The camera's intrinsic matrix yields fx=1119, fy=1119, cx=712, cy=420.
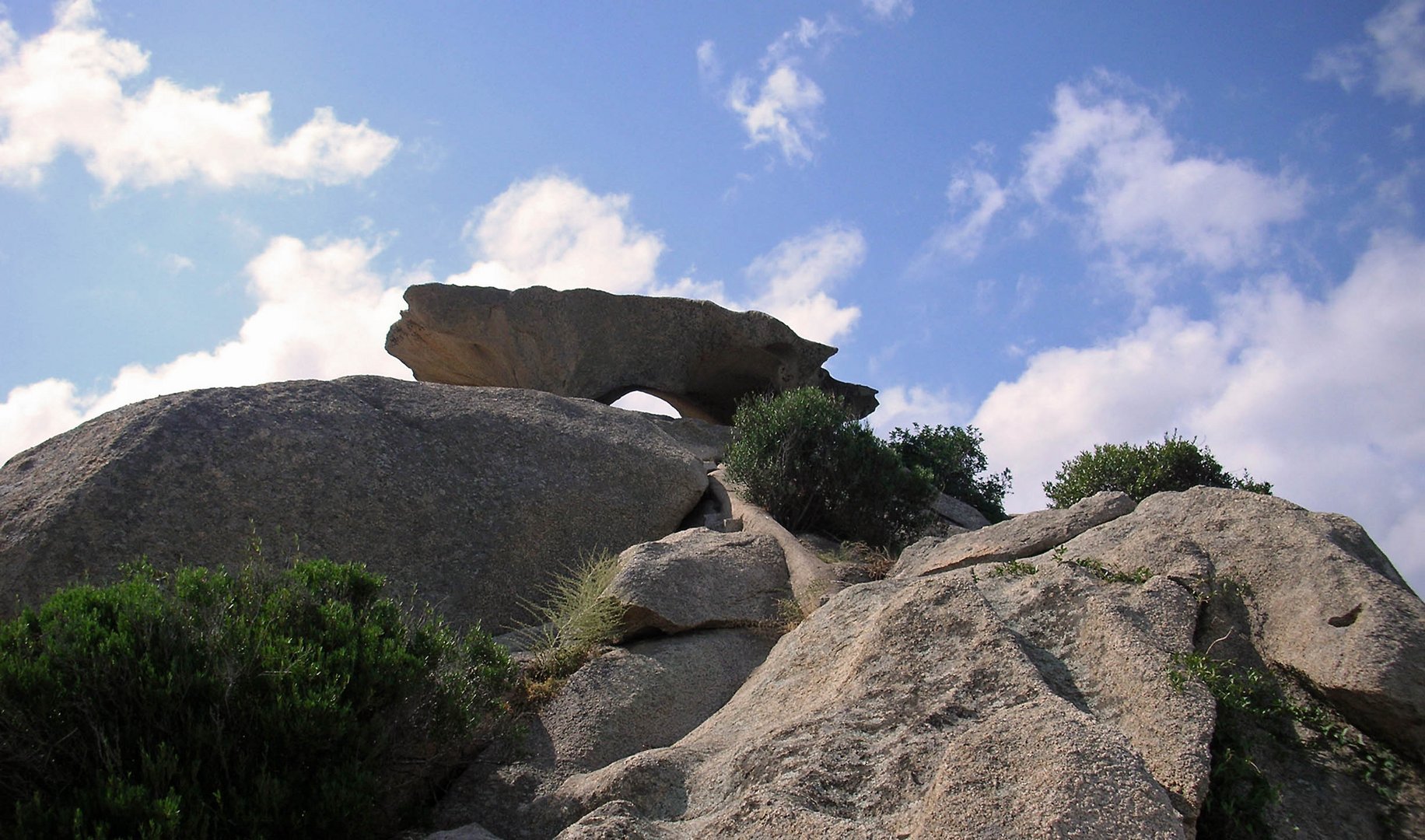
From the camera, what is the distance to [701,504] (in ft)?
40.0

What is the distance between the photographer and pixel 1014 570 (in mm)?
7023

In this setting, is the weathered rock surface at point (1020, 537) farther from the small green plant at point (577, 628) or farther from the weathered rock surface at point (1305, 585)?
the small green plant at point (577, 628)

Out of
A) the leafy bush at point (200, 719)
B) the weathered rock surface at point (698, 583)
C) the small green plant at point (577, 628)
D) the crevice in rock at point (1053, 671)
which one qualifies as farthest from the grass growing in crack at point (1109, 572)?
the leafy bush at point (200, 719)

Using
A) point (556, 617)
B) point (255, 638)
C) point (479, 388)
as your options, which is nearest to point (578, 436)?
point (479, 388)

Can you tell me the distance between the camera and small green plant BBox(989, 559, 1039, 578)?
6.92 metres

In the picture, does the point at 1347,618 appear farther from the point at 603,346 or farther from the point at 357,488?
the point at 603,346

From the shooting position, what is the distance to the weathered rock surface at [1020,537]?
823 centimetres

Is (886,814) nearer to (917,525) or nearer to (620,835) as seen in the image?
(620,835)

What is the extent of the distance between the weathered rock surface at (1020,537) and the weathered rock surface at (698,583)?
1.04 metres

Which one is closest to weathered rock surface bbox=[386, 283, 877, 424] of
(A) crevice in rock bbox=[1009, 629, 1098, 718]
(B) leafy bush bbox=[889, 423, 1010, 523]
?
(B) leafy bush bbox=[889, 423, 1010, 523]

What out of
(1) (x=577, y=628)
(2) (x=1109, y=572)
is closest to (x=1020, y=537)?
(2) (x=1109, y=572)

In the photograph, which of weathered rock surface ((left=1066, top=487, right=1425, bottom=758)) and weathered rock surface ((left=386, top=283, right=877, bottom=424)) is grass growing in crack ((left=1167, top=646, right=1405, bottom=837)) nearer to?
weathered rock surface ((left=1066, top=487, right=1425, bottom=758))

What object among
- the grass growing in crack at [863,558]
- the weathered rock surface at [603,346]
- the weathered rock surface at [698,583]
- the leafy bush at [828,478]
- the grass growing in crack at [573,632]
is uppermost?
the weathered rock surface at [603,346]

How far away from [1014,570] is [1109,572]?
0.58m
